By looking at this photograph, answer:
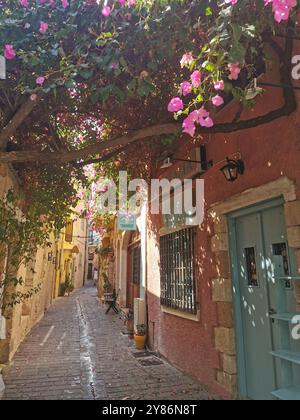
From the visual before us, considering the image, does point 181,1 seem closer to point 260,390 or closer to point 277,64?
point 277,64

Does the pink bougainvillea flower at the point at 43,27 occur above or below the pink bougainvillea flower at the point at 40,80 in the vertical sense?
above

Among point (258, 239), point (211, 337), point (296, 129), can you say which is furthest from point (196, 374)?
point (296, 129)

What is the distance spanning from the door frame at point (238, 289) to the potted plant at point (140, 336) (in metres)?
3.48

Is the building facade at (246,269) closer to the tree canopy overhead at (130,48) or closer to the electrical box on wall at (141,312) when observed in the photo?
the tree canopy overhead at (130,48)

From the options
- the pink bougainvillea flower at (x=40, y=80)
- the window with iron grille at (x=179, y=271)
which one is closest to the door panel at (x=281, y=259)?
the window with iron grille at (x=179, y=271)

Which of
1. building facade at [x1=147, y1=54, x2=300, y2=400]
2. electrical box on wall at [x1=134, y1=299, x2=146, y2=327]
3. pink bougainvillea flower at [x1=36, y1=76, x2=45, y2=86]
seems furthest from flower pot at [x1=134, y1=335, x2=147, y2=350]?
pink bougainvillea flower at [x1=36, y1=76, x2=45, y2=86]

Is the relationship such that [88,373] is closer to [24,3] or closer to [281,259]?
[281,259]

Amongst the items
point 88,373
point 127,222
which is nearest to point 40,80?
point 88,373

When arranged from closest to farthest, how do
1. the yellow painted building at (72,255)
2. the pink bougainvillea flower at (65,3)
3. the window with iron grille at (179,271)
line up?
the pink bougainvillea flower at (65,3)
the window with iron grille at (179,271)
the yellow painted building at (72,255)

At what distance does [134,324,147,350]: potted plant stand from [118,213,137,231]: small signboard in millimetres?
2726

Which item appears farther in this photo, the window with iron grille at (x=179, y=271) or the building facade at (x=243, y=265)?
the window with iron grille at (x=179, y=271)

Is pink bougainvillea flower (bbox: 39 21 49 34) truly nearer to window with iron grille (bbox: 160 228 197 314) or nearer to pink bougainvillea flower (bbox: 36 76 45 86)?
pink bougainvillea flower (bbox: 36 76 45 86)

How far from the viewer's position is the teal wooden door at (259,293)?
3502 mm

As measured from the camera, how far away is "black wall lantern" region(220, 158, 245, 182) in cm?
405
